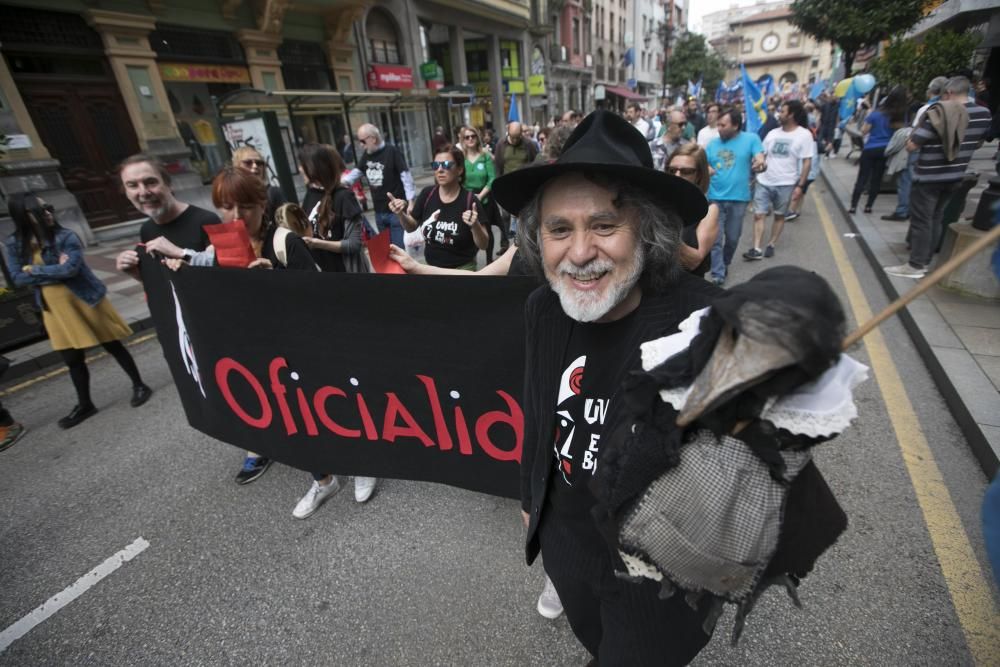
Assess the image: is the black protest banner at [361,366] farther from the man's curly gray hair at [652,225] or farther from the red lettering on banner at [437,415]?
the man's curly gray hair at [652,225]

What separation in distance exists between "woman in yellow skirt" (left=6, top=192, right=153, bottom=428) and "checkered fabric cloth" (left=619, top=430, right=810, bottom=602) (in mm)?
4805

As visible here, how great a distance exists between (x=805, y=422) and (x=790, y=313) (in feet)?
0.61

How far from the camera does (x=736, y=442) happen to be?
79 centimetres

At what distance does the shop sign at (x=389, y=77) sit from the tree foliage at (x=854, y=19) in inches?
751

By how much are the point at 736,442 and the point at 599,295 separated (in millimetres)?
572

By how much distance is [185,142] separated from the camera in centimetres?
1177

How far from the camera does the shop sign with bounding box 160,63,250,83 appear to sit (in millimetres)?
11312

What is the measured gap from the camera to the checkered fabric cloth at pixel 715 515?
78cm

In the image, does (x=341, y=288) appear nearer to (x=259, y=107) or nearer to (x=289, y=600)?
(x=289, y=600)

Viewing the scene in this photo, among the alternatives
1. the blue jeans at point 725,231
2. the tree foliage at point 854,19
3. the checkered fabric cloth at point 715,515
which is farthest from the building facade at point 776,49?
the checkered fabric cloth at point 715,515

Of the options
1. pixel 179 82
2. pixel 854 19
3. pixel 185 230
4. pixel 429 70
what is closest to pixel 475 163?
pixel 185 230

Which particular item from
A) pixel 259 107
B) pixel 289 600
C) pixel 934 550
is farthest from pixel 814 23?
pixel 289 600

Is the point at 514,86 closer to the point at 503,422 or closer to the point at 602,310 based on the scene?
the point at 503,422

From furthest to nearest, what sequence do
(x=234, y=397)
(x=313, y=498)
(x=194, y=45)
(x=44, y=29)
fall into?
(x=194, y=45) → (x=44, y=29) → (x=313, y=498) → (x=234, y=397)
